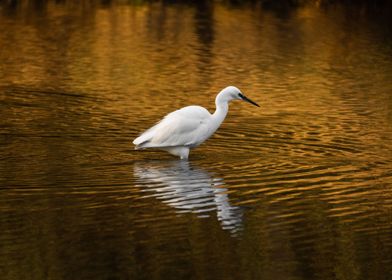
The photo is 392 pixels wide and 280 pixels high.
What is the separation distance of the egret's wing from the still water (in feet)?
0.78

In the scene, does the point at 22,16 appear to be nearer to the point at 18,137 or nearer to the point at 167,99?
the point at 167,99

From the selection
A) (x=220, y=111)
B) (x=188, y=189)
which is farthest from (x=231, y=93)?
(x=188, y=189)

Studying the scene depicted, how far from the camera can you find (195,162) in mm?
13570

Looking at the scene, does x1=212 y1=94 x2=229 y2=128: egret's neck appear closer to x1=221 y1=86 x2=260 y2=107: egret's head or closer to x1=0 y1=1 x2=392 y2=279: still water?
x1=221 y1=86 x2=260 y2=107: egret's head

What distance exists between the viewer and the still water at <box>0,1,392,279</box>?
363 inches

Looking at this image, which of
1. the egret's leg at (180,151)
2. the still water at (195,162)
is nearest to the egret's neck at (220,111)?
the still water at (195,162)

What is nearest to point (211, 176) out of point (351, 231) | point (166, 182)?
point (166, 182)

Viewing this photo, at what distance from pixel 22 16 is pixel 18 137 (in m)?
16.9

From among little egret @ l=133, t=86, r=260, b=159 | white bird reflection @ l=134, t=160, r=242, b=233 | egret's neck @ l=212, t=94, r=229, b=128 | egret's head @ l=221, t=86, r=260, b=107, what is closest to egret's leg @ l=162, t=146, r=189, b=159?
little egret @ l=133, t=86, r=260, b=159

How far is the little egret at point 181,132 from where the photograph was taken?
44.7 feet

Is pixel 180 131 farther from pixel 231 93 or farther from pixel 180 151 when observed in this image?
pixel 231 93

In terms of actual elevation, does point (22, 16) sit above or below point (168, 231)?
below

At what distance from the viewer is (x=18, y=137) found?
577 inches

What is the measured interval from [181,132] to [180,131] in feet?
0.09
